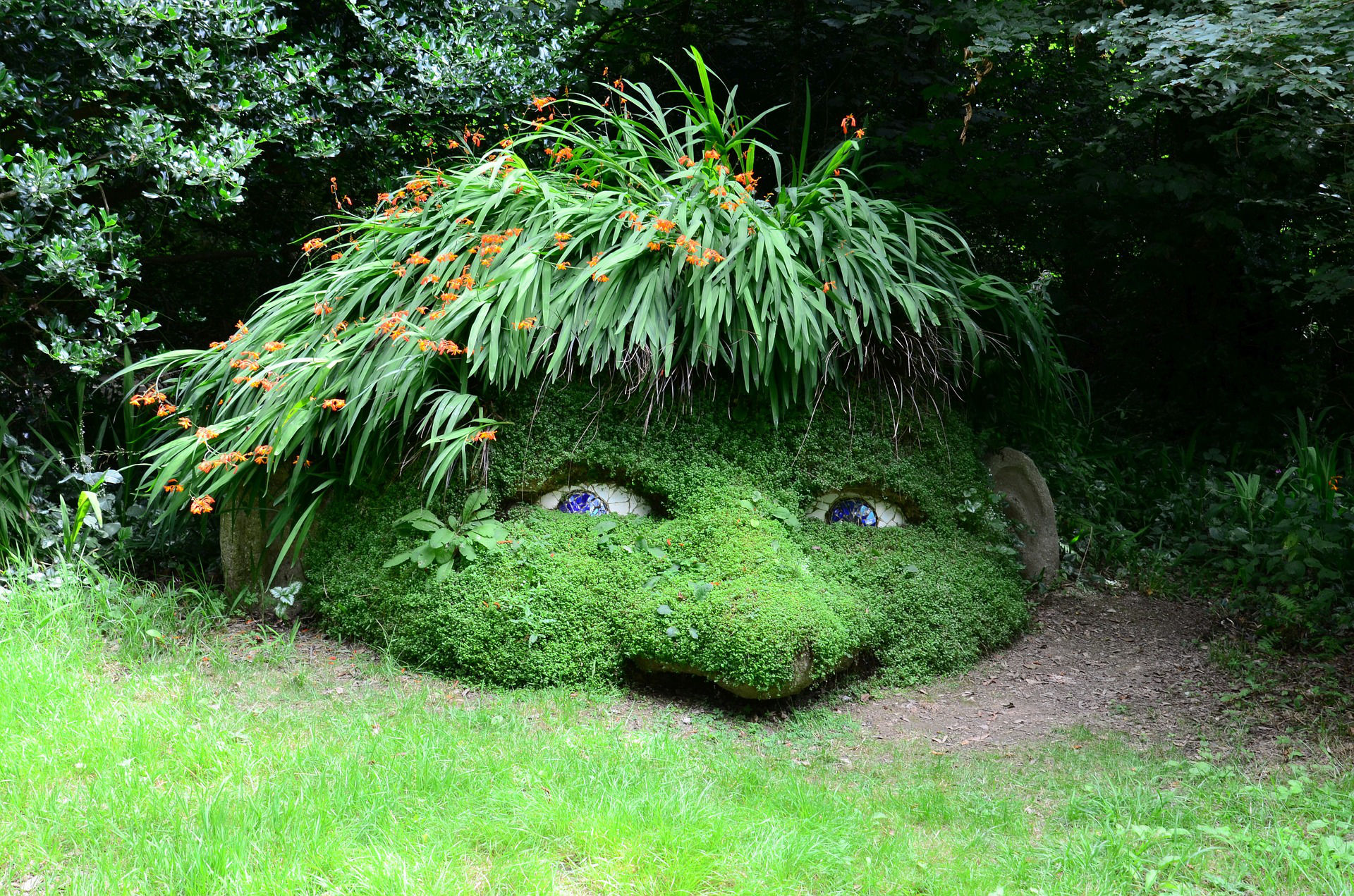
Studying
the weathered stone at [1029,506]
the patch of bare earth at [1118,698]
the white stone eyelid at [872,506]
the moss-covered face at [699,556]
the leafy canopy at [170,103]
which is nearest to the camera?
the patch of bare earth at [1118,698]

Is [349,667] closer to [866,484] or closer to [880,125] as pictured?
[866,484]

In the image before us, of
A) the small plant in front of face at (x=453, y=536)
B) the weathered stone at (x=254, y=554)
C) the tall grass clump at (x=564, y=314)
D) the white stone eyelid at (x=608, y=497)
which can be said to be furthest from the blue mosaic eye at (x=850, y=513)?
the weathered stone at (x=254, y=554)

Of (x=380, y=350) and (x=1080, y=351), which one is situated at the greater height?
(x=380, y=350)

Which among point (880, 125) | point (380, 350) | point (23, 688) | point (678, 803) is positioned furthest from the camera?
point (880, 125)

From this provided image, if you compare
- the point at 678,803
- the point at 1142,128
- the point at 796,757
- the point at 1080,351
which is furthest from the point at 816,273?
the point at 1080,351

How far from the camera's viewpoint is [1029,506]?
181 inches

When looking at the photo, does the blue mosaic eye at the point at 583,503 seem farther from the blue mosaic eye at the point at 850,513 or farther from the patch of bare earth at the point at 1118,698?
the patch of bare earth at the point at 1118,698

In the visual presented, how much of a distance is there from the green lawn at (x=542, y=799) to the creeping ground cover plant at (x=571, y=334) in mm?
435

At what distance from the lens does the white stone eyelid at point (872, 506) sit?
13.1 feet

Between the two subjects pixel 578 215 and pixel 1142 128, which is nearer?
pixel 578 215

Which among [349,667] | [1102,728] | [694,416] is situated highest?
[694,416]

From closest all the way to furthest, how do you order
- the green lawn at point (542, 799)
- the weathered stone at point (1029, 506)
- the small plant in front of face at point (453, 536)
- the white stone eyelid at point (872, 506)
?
1. the green lawn at point (542, 799)
2. the small plant in front of face at point (453, 536)
3. the white stone eyelid at point (872, 506)
4. the weathered stone at point (1029, 506)

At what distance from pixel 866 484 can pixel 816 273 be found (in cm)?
87

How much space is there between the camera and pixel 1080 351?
718cm
